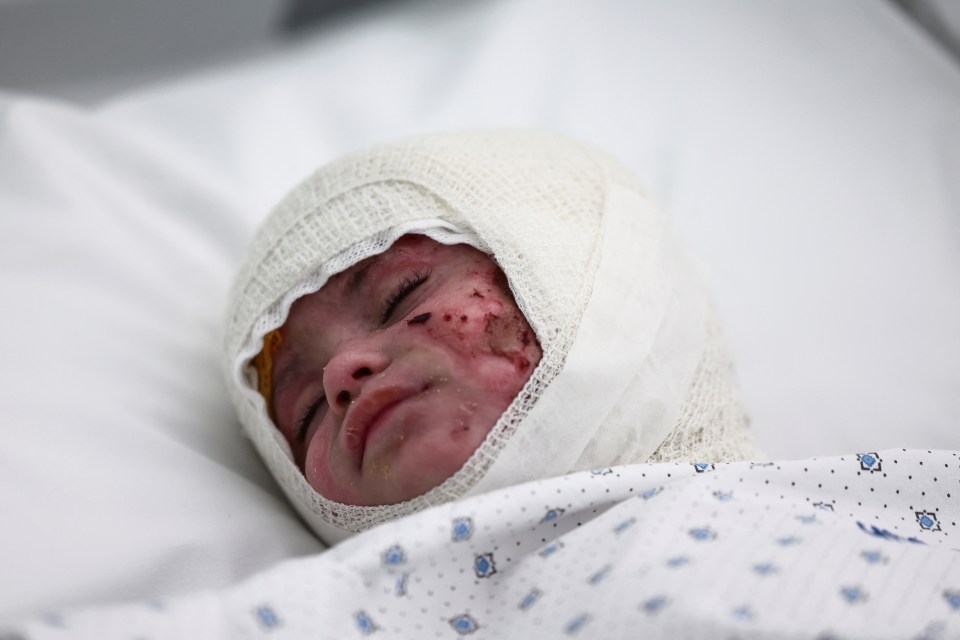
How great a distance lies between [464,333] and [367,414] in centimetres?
13

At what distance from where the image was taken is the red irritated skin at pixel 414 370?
83 centimetres

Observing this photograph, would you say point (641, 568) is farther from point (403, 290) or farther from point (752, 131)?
point (752, 131)

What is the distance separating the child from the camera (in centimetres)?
84

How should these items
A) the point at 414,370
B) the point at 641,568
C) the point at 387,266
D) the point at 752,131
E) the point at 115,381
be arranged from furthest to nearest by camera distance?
the point at 752,131 < the point at 115,381 < the point at 387,266 < the point at 414,370 < the point at 641,568

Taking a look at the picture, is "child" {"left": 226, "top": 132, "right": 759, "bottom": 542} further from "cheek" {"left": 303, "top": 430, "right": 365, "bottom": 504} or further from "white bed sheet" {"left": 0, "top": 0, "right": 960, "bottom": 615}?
"white bed sheet" {"left": 0, "top": 0, "right": 960, "bottom": 615}

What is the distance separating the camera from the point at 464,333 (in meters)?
0.85

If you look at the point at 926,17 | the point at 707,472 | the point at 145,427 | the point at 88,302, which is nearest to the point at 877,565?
the point at 707,472

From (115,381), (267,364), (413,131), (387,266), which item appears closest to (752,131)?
(413,131)

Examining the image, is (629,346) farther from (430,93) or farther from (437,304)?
(430,93)

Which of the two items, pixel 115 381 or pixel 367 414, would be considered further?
pixel 115 381

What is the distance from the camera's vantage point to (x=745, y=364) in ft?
4.22

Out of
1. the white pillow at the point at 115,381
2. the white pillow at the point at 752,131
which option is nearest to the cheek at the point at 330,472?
the white pillow at the point at 115,381

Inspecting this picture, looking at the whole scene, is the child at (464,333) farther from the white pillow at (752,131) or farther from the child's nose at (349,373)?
the white pillow at (752,131)

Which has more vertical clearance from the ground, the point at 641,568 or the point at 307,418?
the point at 641,568
